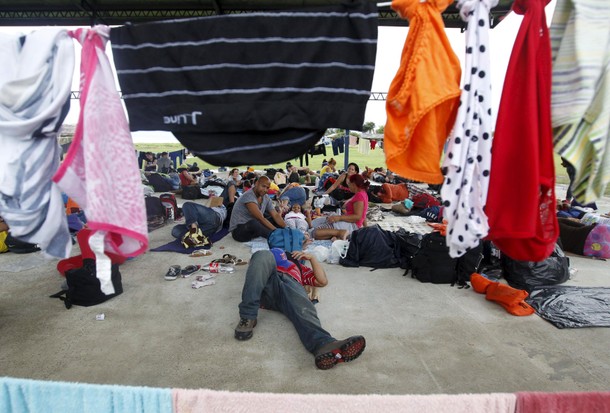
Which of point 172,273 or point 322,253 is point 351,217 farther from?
point 172,273

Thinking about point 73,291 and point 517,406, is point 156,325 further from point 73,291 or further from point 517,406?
point 517,406

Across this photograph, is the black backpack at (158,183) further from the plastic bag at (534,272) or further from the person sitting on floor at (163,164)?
the plastic bag at (534,272)

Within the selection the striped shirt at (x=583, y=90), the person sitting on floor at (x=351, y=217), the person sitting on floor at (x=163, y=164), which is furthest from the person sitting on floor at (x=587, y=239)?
the person sitting on floor at (x=163, y=164)

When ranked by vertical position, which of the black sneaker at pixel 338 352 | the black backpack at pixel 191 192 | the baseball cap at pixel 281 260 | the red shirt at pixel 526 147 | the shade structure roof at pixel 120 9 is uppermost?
the shade structure roof at pixel 120 9

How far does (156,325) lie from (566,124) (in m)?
3.34

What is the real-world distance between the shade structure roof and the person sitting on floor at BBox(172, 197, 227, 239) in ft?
16.5

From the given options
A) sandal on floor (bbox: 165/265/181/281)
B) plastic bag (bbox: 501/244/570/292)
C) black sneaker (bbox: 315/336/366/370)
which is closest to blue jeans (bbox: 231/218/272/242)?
sandal on floor (bbox: 165/265/181/281)

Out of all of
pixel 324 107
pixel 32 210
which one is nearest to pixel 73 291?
pixel 32 210

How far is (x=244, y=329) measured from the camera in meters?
3.02

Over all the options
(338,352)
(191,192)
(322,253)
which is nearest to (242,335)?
(338,352)

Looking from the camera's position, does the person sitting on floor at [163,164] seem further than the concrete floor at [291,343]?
Yes

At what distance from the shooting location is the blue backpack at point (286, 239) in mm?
5367

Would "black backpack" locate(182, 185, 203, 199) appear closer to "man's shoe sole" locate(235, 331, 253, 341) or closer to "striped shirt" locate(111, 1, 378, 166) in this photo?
"man's shoe sole" locate(235, 331, 253, 341)

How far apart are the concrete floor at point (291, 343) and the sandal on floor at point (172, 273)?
89 mm
